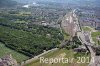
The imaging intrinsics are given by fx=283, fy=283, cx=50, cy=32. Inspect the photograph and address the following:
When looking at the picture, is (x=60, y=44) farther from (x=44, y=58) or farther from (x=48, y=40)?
(x=44, y=58)

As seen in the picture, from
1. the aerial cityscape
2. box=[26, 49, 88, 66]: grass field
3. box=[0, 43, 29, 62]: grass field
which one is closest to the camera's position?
box=[26, 49, 88, 66]: grass field

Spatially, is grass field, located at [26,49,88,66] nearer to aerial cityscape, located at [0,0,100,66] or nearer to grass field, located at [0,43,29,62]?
aerial cityscape, located at [0,0,100,66]

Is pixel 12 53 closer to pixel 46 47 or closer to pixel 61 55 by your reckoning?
pixel 46 47

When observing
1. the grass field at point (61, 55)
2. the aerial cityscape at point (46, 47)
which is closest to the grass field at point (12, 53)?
the aerial cityscape at point (46, 47)

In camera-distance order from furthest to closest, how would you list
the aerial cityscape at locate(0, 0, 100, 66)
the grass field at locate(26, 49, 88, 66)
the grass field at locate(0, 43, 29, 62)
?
the grass field at locate(0, 43, 29, 62) < the aerial cityscape at locate(0, 0, 100, 66) < the grass field at locate(26, 49, 88, 66)

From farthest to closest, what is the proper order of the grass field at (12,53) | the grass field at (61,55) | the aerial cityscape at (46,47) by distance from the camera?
the grass field at (12,53) < the aerial cityscape at (46,47) < the grass field at (61,55)

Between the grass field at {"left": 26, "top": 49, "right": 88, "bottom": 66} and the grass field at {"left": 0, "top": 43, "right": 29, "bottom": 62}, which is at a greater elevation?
the grass field at {"left": 26, "top": 49, "right": 88, "bottom": 66}

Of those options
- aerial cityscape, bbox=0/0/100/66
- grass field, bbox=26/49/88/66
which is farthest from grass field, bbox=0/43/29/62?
grass field, bbox=26/49/88/66

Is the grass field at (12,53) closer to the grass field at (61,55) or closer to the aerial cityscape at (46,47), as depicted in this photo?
the aerial cityscape at (46,47)

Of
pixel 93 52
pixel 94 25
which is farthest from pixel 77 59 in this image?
pixel 94 25

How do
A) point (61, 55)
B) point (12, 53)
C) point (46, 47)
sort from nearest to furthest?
point (61, 55), point (12, 53), point (46, 47)

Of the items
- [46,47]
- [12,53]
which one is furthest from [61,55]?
[12,53]
